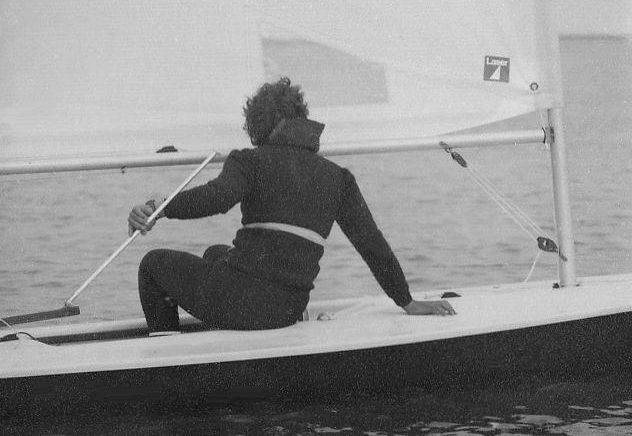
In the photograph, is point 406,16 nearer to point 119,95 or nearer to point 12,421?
point 119,95

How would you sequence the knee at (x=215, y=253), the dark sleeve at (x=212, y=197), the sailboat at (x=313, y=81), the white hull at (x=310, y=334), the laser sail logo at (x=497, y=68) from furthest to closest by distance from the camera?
1. the laser sail logo at (x=497, y=68)
2. the sailboat at (x=313, y=81)
3. the knee at (x=215, y=253)
4. the dark sleeve at (x=212, y=197)
5. the white hull at (x=310, y=334)

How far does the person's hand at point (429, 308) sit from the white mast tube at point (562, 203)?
667mm

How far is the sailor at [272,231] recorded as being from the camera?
4395mm

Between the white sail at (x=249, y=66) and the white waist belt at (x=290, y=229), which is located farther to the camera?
the white sail at (x=249, y=66)

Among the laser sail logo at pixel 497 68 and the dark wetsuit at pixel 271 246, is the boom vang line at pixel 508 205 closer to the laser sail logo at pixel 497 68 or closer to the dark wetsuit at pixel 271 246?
the laser sail logo at pixel 497 68

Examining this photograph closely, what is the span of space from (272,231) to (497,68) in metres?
1.20

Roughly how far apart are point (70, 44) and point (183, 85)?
429 millimetres

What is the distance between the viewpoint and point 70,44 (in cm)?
503

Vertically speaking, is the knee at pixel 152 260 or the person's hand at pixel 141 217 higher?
the person's hand at pixel 141 217

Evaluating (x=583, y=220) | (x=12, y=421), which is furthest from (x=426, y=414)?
(x=583, y=220)

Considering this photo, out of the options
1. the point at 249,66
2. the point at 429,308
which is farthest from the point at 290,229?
the point at 249,66

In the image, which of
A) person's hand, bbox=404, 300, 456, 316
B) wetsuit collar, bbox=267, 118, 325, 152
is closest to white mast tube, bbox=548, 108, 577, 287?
person's hand, bbox=404, 300, 456, 316

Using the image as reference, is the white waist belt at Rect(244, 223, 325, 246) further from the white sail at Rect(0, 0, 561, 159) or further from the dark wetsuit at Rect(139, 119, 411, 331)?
the white sail at Rect(0, 0, 561, 159)

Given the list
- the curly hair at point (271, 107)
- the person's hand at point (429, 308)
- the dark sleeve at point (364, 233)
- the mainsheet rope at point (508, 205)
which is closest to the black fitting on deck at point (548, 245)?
the mainsheet rope at point (508, 205)
